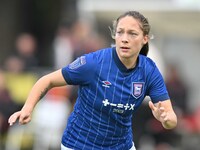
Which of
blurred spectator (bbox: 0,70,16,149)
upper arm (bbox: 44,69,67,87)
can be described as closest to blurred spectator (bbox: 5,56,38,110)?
blurred spectator (bbox: 0,70,16,149)

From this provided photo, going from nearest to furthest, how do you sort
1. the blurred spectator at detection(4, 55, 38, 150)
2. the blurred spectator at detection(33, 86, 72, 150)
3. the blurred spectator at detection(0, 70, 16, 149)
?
the blurred spectator at detection(0, 70, 16, 149)
the blurred spectator at detection(4, 55, 38, 150)
the blurred spectator at detection(33, 86, 72, 150)

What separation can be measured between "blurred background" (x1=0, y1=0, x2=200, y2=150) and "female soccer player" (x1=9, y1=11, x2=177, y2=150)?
494 cm

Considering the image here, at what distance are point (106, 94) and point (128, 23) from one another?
641mm

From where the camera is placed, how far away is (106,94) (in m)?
7.42

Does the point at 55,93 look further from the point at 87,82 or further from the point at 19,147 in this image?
the point at 87,82

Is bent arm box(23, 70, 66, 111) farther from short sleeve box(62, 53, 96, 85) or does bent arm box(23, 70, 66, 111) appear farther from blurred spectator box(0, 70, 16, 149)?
blurred spectator box(0, 70, 16, 149)

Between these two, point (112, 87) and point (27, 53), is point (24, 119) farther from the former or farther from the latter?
point (27, 53)

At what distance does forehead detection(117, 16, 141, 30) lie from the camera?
24.2 ft

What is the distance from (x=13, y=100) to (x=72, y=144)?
590 cm

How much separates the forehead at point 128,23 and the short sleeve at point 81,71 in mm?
366

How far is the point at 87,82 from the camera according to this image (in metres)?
7.43

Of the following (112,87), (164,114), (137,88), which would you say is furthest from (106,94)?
(164,114)

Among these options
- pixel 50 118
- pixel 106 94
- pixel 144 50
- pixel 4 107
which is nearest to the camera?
pixel 106 94

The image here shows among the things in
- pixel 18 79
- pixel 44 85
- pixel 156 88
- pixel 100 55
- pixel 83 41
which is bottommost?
pixel 18 79
